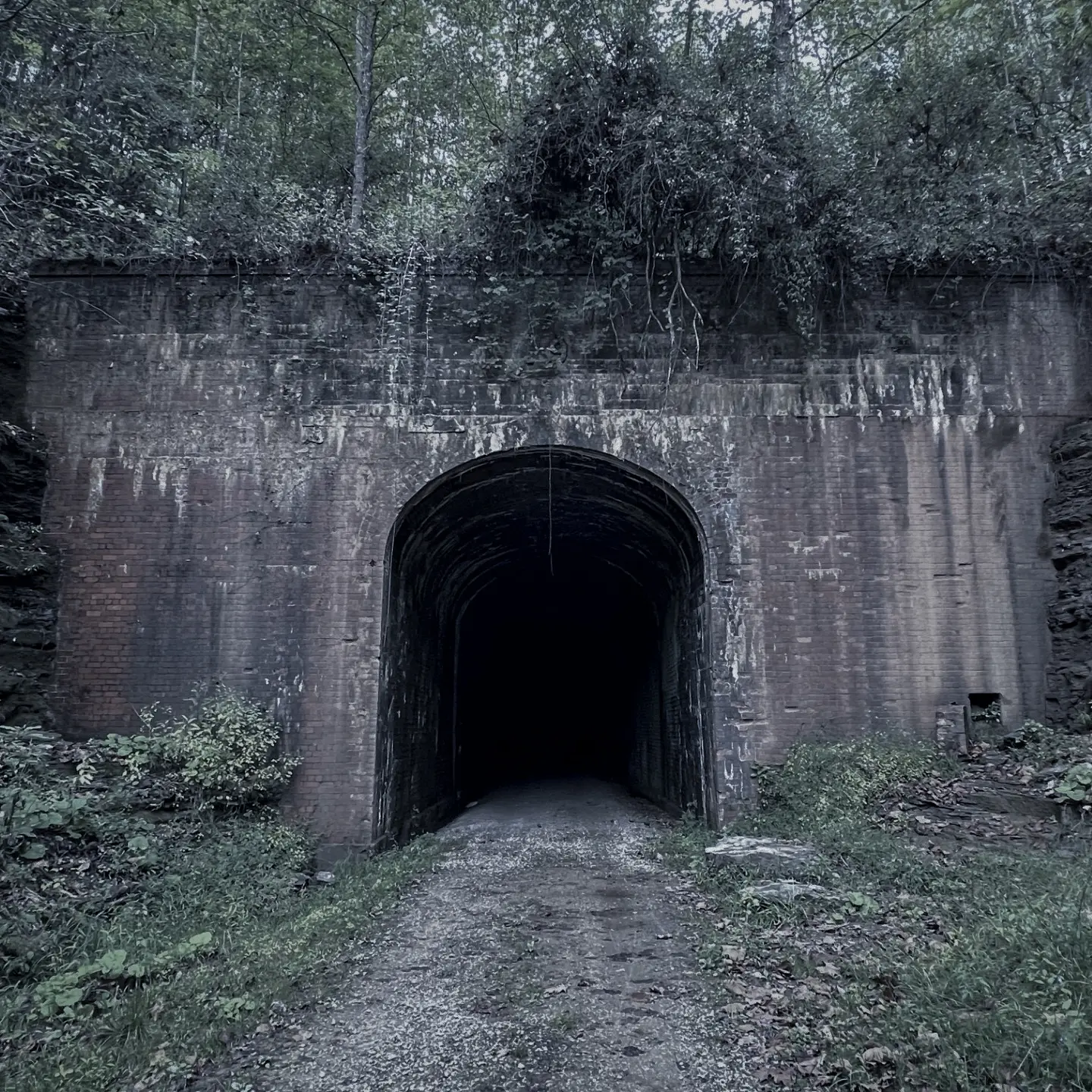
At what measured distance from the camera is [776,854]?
714 centimetres

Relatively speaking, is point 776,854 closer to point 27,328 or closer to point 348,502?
point 348,502

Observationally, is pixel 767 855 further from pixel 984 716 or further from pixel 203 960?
pixel 203 960

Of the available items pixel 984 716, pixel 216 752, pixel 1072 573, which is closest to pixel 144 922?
pixel 216 752

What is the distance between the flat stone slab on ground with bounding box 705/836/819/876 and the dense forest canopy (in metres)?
6.13

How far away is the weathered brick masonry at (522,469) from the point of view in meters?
9.05

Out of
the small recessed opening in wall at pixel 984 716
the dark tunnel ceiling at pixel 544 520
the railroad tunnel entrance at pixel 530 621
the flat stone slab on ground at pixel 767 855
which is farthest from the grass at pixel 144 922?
the small recessed opening in wall at pixel 984 716

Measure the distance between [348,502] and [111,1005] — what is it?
571 cm

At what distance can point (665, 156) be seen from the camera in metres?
9.45

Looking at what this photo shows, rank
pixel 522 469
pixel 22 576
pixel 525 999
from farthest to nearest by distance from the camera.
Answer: pixel 522 469
pixel 22 576
pixel 525 999

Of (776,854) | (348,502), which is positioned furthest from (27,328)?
(776,854)

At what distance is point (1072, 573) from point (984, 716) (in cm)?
188

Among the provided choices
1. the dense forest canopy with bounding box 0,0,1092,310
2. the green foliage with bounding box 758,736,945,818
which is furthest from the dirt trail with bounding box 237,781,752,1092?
the dense forest canopy with bounding box 0,0,1092,310

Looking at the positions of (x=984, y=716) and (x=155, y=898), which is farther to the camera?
(x=984, y=716)

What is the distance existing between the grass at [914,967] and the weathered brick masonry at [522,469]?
254 cm
